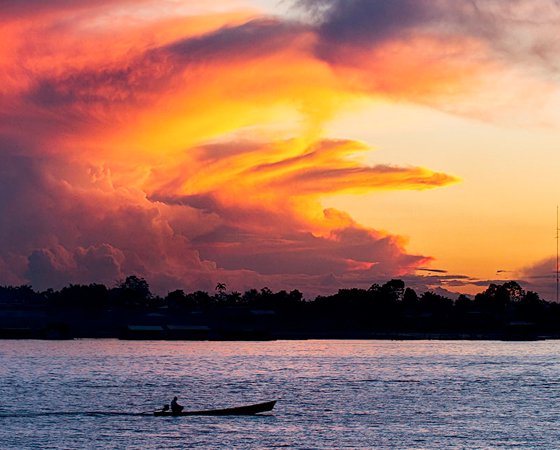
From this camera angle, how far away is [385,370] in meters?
149

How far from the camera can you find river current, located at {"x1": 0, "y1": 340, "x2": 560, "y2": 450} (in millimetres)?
67688

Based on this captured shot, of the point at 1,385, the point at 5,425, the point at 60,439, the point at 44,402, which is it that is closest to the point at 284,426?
the point at 60,439

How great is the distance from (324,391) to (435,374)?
38970 mm

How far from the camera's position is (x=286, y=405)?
9106 centimetres

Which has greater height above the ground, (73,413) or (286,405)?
(286,405)

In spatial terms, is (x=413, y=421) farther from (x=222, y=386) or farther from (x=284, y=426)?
(x=222, y=386)

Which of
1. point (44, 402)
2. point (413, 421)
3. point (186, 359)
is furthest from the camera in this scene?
point (186, 359)

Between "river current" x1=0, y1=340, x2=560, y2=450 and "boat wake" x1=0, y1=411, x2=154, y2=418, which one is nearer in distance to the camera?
"river current" x1=0, y1=340, x2=560, y2=450

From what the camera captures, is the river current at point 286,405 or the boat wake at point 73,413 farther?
the boat wake at point 73,413

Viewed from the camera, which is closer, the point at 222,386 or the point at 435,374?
the point at 222,386

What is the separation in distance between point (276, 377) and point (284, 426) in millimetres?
57201

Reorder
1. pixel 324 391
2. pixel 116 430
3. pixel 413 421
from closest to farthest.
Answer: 1. pixel 116 430
2. pixel 413 421
3. pixel 324 391

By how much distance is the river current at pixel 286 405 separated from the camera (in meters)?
67.7

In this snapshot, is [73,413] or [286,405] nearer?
[73,413]
